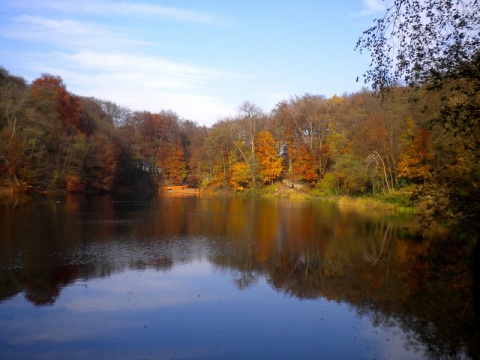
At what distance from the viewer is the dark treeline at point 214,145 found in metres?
35.3

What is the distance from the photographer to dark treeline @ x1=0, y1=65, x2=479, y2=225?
35344 mm

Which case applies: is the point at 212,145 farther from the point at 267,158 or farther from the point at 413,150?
the point at 413,150

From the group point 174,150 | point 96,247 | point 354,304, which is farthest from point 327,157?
point 354,304

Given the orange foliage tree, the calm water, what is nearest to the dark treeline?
the orange foliage tree

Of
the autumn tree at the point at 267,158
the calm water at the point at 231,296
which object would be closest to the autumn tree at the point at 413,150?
the calm water at the point at 231,296

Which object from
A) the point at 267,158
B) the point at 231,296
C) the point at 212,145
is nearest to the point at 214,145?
the point at 212,145

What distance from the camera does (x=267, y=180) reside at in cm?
Result: 5391

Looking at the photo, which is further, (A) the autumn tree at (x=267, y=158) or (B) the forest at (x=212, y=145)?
(A) the autumn tree at (x=267, y=158)

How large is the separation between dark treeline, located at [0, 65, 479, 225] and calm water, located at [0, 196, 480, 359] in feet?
31.4

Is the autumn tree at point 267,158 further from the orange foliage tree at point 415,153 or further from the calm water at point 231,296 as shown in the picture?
the calm water at point 231,296

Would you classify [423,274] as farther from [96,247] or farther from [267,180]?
[267,180]

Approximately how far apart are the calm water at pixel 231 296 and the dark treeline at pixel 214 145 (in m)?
9.58

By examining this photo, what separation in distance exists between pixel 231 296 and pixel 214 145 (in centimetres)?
4901

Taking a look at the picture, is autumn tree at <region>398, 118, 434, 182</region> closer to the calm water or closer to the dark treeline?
the dark treeline
